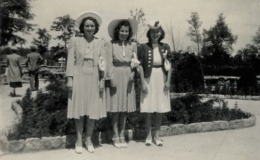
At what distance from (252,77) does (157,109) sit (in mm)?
9324

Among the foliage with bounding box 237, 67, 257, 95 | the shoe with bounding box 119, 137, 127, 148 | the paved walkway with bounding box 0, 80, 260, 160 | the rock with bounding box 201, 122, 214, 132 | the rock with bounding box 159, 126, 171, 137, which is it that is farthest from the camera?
the foliage with bounding box 237, 67, 257, 95

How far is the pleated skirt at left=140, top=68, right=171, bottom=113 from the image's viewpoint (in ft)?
16.6

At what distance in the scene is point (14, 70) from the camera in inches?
436

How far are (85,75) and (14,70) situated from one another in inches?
288

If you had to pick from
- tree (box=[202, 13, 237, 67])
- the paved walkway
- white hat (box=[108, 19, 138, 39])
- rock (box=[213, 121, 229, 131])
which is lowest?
the paved walkway

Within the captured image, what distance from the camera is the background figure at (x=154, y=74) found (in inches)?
197

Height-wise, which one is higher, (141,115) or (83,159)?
(141,115)

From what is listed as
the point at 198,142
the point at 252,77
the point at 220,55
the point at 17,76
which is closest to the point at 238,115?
the point at 198,142

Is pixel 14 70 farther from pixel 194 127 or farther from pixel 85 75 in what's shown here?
pixel 194 127

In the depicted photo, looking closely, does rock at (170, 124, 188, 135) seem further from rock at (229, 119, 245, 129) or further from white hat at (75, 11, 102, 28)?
white hat at (75, 11, 102, 28)

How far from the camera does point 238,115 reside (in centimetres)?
715

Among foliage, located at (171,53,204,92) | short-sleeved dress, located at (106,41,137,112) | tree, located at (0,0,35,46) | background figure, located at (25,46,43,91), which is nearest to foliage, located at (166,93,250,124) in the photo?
short-sleeved dress, located at (106,41,137,112)

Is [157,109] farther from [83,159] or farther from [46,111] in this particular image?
[46,111]

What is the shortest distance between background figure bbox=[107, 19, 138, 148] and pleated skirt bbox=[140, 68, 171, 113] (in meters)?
0.22
